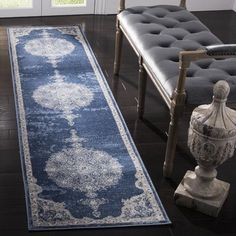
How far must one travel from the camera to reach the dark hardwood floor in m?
2.41

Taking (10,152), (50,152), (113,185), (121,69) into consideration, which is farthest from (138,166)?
(121,69)

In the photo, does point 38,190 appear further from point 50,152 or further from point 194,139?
point 194,139

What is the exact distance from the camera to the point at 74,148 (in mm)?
2928

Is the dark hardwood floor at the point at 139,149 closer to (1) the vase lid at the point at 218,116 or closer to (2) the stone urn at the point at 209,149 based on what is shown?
(2) the stone urn at the point at 209,149

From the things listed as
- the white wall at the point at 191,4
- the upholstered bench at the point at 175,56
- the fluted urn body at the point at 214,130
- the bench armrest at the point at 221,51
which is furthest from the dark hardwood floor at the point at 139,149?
the bench armrest at the point at 221,51

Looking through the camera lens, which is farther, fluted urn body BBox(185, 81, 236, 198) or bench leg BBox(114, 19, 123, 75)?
bench leg BBox(114, 19, 123, 75)

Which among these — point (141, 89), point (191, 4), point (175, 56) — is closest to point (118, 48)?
point (141, 89)

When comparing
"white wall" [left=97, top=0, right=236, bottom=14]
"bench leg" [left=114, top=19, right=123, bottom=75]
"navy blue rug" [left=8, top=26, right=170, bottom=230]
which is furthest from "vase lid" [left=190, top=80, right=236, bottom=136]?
"white wall" [left=97, top=0, right=236, bottom=14]

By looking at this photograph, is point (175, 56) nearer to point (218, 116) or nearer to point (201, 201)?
point (218, 116)

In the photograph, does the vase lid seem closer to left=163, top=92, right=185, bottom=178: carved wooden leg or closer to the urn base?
left=163, top=92, right=185, bottom=178: carved wooden leg

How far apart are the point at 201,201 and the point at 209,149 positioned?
29 cm

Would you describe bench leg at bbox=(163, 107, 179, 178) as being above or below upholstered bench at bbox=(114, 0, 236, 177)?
below

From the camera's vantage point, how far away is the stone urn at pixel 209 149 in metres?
2.30

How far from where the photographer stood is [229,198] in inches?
104
